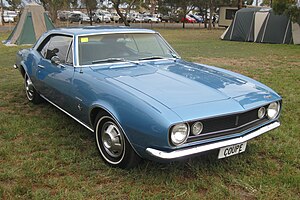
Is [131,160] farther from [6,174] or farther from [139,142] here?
[6,174]

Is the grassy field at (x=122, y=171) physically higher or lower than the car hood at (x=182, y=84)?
lower

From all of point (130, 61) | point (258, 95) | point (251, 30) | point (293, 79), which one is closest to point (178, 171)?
point (258, 95)

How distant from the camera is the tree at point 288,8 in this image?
51.3 ft

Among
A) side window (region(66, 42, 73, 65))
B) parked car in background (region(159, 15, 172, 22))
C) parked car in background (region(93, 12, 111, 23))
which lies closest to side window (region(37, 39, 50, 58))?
side window (region(66, 42, 73, 65))

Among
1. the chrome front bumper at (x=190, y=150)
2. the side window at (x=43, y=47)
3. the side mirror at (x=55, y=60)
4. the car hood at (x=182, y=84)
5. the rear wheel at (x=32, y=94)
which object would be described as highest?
the side window at (x=43, y=47)

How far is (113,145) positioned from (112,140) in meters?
0.06

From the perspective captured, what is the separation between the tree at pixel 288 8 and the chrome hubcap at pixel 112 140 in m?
15.2

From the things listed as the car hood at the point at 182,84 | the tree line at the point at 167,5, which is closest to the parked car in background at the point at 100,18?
the tree line at the point at 167,5

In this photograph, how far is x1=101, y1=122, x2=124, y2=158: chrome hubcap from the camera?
3.17m

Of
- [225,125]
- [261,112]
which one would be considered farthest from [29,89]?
[261,112]

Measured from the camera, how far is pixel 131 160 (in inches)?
121

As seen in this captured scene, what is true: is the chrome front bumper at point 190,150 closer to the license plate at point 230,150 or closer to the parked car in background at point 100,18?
the license plate at point 230,150

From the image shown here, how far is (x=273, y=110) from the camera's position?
3395 mm

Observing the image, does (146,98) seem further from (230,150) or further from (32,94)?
(32,94)
